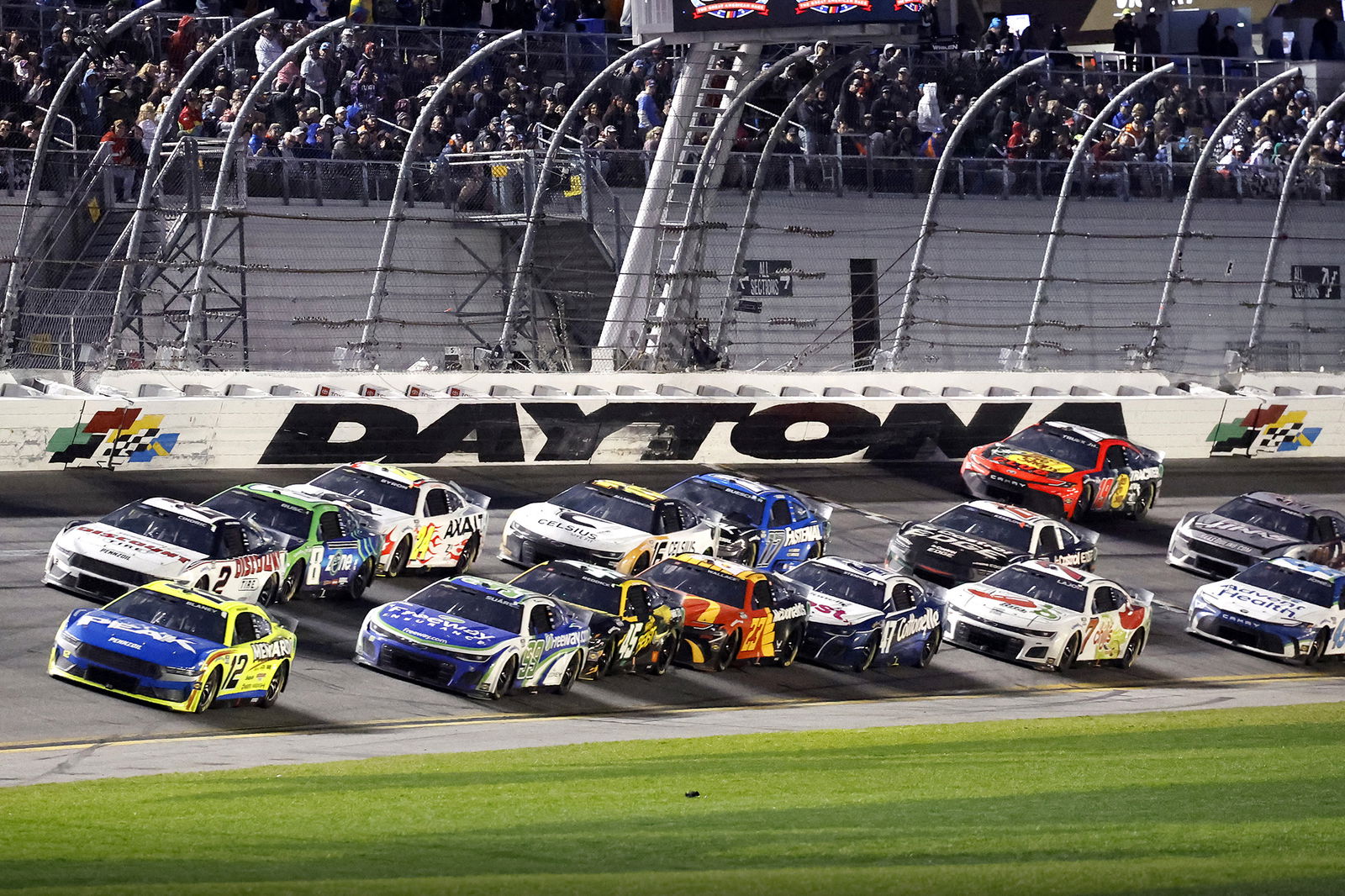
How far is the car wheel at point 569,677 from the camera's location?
709 inches

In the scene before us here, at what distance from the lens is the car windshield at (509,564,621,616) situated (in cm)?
1870

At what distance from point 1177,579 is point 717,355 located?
7189mm

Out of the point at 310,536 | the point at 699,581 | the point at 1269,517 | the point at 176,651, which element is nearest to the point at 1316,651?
the point at 1269,517

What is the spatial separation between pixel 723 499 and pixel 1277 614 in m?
6.69

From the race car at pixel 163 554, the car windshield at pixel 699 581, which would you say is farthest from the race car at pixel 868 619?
the race car at pixel 163 554

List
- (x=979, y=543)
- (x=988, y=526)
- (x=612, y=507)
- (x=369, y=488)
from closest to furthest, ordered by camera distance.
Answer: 1. (x=369, y=488)
2. (x=612, y=507)
3. (x=979, y=543)
4. (x=988, y=526)

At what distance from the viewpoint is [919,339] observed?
29.0m

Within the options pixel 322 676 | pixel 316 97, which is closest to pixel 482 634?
pixel 322 676

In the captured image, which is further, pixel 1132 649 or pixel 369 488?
pixel 1132 649

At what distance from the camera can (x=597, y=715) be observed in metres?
17.4

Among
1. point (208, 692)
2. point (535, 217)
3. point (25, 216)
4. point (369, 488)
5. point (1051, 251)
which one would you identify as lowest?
point (208, 692)

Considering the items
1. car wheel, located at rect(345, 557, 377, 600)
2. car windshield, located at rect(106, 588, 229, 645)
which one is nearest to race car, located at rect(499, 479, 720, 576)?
car wheel, located at rect(345, 557, 377, 600)

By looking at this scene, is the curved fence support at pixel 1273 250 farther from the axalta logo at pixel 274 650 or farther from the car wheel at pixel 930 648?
the axalta logo at pixel 274 650

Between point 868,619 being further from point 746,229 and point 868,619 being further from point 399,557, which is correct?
point 746,229
